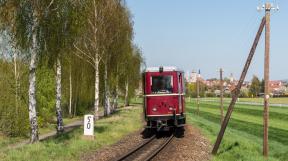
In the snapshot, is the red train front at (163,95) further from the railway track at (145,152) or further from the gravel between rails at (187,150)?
the gravel between rails at (187,150)

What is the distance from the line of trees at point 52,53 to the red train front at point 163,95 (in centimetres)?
425

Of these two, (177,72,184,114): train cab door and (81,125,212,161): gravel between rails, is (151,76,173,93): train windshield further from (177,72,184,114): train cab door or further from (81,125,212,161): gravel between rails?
(81,125,212,161): gravel between rails

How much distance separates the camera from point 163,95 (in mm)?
21875

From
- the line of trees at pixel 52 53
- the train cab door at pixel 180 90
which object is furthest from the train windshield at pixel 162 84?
the line of trees at pixel 52 53

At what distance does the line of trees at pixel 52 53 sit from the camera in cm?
1842

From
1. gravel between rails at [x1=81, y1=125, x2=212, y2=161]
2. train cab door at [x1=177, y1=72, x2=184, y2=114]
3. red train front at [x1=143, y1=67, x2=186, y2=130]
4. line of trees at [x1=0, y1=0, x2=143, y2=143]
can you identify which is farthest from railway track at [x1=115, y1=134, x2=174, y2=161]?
line of trees at [x1=0, y1=0, x2=143, y2=143]

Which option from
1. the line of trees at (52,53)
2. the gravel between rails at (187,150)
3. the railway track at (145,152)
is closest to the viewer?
the railway track at (145,152)


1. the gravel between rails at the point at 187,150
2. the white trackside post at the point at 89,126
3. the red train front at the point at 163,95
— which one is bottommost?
the gravel between rails at the point at 187,150

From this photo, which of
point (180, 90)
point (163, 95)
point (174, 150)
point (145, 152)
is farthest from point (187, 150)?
point (180, 90)

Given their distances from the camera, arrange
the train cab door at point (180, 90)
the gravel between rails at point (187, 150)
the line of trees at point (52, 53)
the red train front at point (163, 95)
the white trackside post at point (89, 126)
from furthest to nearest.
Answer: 1. the train cab door at point (180, 90)
2. the red train front at point (163, 95)
3. the white trackside post at point (89, 126)
4. the line of trees at point (52, 53)
5. the gravel between rails at point (187, 150)

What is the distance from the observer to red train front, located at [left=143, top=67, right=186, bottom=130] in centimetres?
2175

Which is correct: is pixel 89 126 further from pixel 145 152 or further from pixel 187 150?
pixel 187 150

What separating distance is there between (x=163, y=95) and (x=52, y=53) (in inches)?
232

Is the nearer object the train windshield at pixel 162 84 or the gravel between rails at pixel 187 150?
the gravel between rails at pixel 187 150
